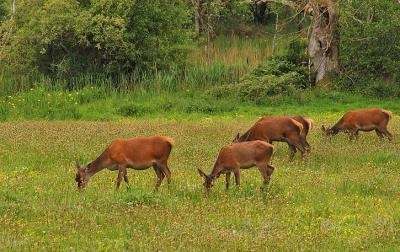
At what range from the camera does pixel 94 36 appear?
28.5m

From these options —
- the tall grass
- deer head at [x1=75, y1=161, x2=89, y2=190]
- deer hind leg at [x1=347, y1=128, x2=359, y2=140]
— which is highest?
deer head at [x1=75, y1=161, x2=89, y2=190]

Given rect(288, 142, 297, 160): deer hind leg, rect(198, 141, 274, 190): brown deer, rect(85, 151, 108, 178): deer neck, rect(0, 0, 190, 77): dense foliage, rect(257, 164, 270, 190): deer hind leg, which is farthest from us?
rect(0, 0, 190, 77): dense foliage

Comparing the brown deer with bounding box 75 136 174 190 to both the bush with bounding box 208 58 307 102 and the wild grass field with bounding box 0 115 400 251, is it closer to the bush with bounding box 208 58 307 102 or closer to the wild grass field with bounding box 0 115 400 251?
the wild grass field with bounding box 0 115 400 251

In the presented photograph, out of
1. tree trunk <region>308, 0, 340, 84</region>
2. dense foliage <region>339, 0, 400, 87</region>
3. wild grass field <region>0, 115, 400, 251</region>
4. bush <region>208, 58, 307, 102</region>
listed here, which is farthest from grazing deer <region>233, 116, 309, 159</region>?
tree trunk <region>308, 0, 340, 84</region>

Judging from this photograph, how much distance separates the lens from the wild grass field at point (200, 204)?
8.92m

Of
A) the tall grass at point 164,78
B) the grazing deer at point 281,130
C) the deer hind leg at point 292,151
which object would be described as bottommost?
the tall grass at point 164,78

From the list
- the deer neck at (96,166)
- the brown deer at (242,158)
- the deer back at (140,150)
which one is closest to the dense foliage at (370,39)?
the brown deer at (242,158)

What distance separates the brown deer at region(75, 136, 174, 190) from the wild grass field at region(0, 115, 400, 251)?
34 cm

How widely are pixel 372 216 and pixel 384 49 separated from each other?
20.3 meters

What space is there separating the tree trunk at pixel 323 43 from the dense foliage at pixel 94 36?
209 inches

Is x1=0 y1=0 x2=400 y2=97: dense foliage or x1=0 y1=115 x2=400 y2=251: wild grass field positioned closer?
x1=0 y1=115 x2=400 y2=251: wild grass field

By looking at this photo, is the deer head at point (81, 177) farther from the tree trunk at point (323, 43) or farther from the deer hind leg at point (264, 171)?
the tree trunk at point (323, 43)

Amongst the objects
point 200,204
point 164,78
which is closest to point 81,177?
point 200,204

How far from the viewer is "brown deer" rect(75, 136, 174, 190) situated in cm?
1237
